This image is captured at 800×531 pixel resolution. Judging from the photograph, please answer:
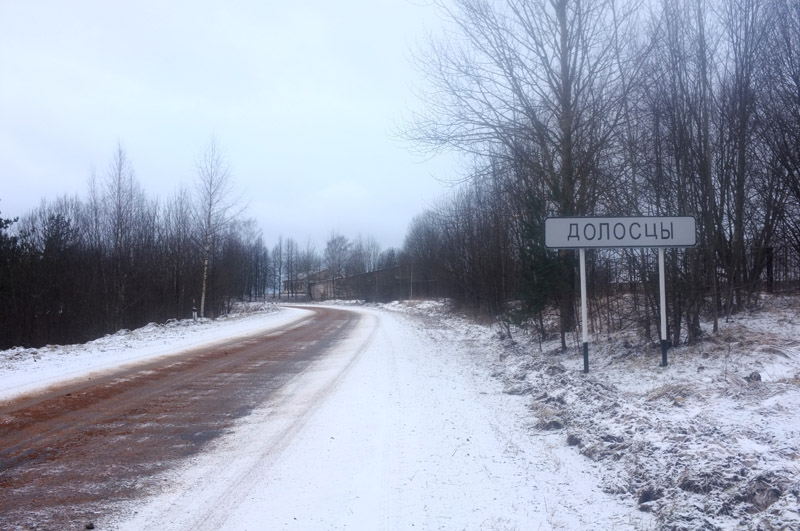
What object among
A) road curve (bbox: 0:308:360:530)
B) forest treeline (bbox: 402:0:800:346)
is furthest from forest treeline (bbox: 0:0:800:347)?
road curve (bbox: 0:308:360:530)

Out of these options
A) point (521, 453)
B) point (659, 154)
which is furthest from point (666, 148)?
point (521, 453)

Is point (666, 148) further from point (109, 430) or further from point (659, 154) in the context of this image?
point (109, 430)

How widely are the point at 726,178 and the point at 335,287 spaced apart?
88175 mm

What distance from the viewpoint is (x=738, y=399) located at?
6781 millimetres

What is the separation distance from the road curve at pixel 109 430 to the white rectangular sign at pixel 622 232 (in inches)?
240

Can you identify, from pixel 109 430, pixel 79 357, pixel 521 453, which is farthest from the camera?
pixel 79 357

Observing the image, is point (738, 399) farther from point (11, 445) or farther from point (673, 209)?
point (11, 445)

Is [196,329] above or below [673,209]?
below

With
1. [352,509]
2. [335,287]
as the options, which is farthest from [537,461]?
[335,287]

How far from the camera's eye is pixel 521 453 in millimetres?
6059

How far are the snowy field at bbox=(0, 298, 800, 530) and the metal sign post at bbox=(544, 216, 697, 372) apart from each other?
150 centimetres

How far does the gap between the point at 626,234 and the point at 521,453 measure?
6.02 metres

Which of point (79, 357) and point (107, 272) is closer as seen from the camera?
point (79, 357)

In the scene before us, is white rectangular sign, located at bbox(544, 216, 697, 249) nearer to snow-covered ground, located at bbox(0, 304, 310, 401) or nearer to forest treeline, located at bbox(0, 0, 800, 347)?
forest treeline, located at bbox(0, 0, 800, 347)
